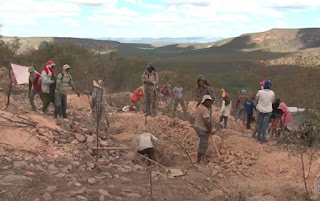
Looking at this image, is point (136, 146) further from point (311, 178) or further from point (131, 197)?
point (311, 178)

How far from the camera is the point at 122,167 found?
5.95 m

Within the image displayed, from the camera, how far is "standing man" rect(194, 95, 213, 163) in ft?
20.2

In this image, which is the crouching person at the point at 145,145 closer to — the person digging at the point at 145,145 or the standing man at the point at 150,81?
the person digging at the point at 145,145

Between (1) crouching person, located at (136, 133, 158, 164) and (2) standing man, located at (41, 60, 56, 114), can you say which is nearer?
(1) crouching person, located at (136, 133, 158, 164)

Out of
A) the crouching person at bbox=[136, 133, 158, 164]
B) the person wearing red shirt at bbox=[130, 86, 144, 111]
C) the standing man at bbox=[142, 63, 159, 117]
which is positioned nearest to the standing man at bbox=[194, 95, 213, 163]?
the crouching person at bbox=[136, 133, 158, 164]

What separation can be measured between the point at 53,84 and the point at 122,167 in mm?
2799

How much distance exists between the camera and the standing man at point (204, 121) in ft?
20.2

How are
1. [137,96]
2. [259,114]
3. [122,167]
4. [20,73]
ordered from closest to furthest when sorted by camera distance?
[122,167] → [259,114] → [20,73] → [137,96]

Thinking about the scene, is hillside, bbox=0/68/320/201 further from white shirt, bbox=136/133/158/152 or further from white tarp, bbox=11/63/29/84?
white tarp, bbox=11/63/29/84

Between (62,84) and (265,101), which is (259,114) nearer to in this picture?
(265,101)

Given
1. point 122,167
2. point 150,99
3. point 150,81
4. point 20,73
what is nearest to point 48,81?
point 20,73

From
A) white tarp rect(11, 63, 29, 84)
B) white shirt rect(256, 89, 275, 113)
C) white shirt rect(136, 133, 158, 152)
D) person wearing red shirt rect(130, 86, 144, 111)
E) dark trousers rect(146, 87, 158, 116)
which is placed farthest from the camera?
person wearing red shirt rect(130, 86, 144, 111)

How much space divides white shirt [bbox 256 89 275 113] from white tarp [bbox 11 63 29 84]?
5083 millimetres

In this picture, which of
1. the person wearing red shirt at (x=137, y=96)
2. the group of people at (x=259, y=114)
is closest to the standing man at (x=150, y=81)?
the person wearing red shirt at (x=137, y=96)
